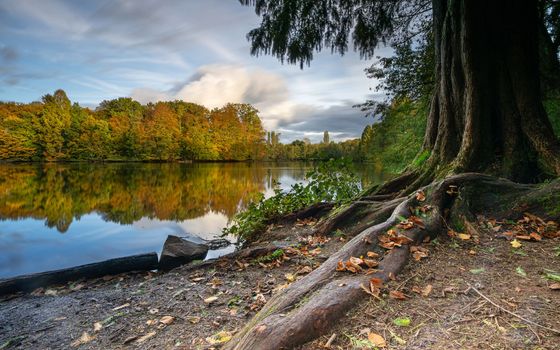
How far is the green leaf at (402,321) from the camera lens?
198 cm

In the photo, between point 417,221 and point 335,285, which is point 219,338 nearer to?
point 335,285

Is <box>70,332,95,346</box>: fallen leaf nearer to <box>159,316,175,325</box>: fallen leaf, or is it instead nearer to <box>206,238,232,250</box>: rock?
<box>159,316,175,325</box>: fallen leaf

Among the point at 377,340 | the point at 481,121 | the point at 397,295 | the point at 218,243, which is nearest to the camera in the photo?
the point at 377,340

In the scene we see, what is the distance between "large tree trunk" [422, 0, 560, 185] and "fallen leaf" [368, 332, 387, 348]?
12.0 ft

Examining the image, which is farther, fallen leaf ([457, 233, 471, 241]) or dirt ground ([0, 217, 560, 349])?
fallen leaf ([457, 233, 471, 241])

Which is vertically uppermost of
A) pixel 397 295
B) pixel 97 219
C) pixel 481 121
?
pixel 481 121

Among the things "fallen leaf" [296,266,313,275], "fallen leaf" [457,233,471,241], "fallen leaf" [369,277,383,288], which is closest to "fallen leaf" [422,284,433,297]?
"fallen leaf" [369,277,383,288]

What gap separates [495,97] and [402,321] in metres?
4.67

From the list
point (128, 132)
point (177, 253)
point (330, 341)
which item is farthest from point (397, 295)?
point (128, 132)

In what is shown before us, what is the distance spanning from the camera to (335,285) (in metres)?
2.32

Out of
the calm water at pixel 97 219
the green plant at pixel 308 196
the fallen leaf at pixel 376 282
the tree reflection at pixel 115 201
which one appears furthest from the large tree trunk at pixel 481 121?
the tree reflection at pixel 115 201

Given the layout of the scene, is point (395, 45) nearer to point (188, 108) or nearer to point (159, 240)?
point (159, 240)

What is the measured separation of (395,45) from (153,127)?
5531 centimetres

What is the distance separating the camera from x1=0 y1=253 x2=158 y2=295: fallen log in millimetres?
4863
